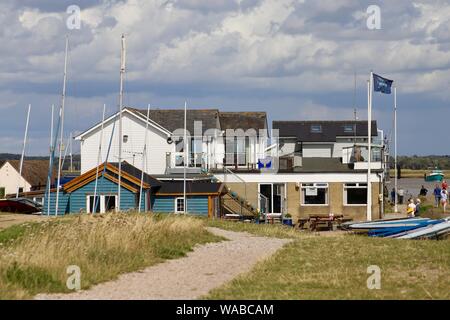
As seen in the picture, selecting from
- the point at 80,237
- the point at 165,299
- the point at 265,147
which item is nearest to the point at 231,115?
the point at 265,147

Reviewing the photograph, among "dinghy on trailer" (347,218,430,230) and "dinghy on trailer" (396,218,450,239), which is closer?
"dinghy on trailer" (396,218,450,239)

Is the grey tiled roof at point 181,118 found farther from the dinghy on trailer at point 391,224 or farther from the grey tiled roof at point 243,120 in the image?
the dinghy on trailer at point 391,224

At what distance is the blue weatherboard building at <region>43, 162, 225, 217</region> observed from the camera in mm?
48219

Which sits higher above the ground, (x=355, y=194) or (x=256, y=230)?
(x=355, y=194)

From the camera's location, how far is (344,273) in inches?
739

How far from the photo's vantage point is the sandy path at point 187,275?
15406 mm

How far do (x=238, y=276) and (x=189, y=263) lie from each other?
2923mm

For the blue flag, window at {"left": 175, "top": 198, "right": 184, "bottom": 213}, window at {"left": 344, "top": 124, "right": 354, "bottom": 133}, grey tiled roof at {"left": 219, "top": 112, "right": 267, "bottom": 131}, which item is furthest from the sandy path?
window at {"left": 344, "top": 124, "right": 354, "bottom": 133}

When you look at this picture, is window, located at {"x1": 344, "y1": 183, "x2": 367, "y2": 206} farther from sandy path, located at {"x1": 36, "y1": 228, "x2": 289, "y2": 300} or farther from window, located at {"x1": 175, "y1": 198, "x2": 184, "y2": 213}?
sandy path, located at {"x1": 36, "y1": 228, "x2": 289, "y2": 300}

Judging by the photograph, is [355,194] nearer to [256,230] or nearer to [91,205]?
[91,205]

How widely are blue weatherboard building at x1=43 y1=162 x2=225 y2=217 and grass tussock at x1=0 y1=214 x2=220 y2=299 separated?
20.4 meters

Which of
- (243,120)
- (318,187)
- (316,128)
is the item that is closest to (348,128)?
(316,128)

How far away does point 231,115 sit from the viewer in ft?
222

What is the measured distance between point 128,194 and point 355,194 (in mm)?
15873
